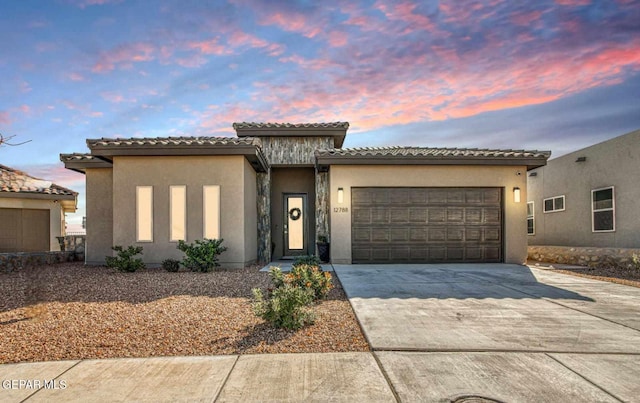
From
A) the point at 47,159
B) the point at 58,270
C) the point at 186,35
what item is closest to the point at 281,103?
the point at 186,35


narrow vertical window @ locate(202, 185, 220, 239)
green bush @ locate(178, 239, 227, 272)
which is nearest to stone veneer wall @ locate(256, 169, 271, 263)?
narrow vertical window @ locate(202, 185, 220, 239)

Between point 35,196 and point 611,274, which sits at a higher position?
point 35,196

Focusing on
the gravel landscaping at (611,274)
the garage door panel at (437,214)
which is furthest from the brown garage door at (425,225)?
the gravel landscaping at (611,274)

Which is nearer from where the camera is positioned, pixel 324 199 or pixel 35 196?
pixel 324 199

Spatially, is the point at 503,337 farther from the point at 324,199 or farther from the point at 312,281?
the point at 324,199

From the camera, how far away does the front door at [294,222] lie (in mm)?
14453

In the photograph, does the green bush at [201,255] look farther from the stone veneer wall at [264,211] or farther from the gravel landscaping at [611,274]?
the gravel landscaping at [611,274]

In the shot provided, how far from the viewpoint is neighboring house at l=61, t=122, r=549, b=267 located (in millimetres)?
10672

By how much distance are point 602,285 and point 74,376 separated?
934 centimetres

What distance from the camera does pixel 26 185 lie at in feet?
50.8

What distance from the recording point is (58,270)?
11.0 metres

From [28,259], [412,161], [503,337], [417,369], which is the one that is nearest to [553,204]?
[412,161]

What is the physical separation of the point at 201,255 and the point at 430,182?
687cm

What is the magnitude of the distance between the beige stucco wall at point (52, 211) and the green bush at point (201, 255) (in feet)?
30.1
